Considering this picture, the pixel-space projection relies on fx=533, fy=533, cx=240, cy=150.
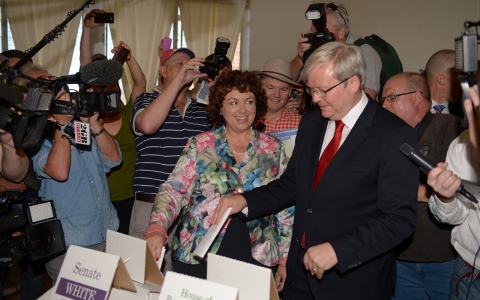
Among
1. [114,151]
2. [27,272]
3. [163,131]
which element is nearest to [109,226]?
[114,151]

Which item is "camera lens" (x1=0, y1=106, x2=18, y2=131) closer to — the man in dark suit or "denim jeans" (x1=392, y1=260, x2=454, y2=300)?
the man in dark suit

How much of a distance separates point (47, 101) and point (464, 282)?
174 centimetres

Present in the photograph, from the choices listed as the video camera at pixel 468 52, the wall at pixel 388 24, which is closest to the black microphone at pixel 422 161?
the video camera at pixel 468 52

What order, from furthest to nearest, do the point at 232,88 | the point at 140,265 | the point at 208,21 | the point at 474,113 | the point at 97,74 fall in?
1. the point at 208,21
2. the point at 232,88
3. the point at 97,74
4. the point at 140,265
5. the point at 474,113

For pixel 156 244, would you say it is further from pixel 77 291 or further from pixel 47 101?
pixel 47 101

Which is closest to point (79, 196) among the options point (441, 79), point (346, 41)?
point (346, 41)

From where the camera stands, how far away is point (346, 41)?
3340 mm

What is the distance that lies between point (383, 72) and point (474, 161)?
1.49 meters

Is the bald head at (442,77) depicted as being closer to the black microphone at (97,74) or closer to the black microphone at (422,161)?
the black microphone at (422,161)

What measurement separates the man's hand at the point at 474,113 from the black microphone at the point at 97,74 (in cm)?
141

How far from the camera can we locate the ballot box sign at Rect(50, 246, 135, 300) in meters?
1.75

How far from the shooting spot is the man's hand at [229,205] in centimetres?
211

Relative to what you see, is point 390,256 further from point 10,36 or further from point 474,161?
point 10,36

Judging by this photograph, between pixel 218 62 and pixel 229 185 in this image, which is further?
pixel 218 62
